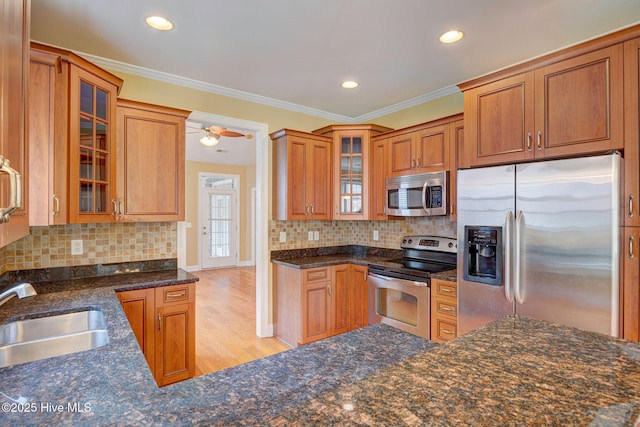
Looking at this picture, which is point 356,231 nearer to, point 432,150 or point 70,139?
point 432,150

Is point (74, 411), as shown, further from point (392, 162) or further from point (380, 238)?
point (380, 238)

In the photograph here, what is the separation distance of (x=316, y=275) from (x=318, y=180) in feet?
3.46

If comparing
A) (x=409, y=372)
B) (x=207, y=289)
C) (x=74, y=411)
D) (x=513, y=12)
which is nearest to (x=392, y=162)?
(x=513, y=12)

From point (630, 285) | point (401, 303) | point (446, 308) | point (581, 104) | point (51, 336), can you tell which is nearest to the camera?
point (51, 336)

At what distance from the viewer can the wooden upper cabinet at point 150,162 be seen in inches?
97.7

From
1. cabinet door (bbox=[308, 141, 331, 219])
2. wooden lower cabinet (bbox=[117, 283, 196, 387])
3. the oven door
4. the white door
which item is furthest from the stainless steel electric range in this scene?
the white door

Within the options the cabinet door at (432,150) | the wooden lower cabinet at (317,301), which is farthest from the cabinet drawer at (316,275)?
the cabinet door at (432,150)

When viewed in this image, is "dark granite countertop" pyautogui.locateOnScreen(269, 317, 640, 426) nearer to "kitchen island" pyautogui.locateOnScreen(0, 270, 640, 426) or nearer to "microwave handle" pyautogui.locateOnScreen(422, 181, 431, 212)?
"kitchen island" pyautogui.locateOnScreen(0, 270, 640, 426)

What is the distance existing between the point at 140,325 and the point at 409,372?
2150 mm

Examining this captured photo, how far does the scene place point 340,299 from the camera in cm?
351

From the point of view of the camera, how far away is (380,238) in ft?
13.1

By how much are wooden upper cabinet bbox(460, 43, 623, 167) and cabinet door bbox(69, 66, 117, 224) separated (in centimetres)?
266

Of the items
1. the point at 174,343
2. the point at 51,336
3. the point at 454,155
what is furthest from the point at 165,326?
the point at 454,155

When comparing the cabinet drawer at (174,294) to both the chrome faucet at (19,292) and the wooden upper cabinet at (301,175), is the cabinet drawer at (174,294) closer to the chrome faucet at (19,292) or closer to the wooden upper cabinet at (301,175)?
the chrome faucet at (19,292)
